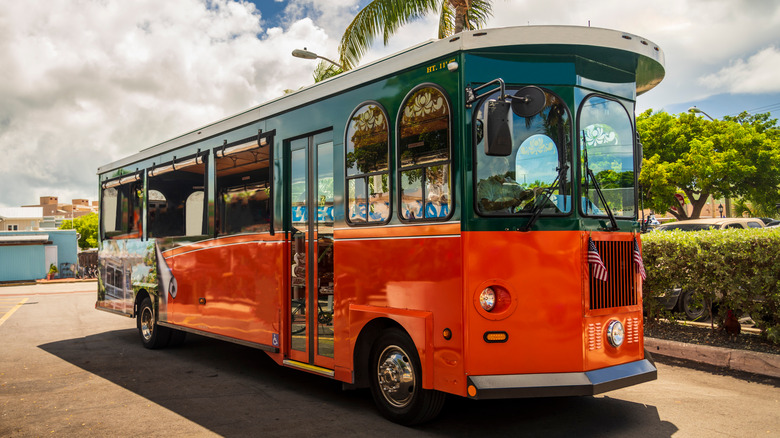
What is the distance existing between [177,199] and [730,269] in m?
8.08

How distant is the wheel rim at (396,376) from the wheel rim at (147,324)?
6.09 meters

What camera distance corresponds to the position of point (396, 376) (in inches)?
216

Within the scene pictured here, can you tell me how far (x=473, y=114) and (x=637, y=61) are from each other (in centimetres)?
181

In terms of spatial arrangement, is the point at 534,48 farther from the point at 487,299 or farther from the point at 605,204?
the point at 487,299

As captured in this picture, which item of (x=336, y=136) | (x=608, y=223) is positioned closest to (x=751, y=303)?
(x=608, y=223)

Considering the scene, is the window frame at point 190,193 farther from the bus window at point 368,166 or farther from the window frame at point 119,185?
the bus window at point 368,166

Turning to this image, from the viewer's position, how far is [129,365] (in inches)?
349

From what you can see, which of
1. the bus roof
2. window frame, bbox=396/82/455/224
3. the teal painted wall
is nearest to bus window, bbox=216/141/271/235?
the bus roof

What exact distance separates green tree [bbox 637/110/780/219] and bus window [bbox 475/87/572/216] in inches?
1057

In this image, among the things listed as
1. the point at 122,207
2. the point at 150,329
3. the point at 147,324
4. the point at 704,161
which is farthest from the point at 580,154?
the point at 704,161

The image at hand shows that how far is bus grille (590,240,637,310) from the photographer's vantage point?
5.16m

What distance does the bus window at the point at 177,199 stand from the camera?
898 cm

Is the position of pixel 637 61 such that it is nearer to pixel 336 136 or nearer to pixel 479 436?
pixel 336 136

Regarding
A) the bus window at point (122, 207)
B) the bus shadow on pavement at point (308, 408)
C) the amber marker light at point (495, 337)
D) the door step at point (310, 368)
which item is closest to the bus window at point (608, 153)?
the amber marker light at point (495, 337)
